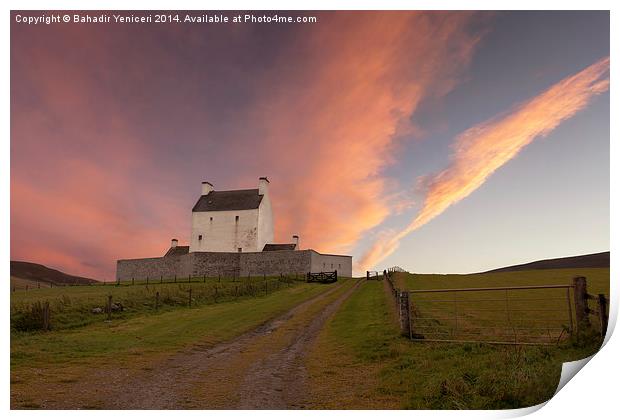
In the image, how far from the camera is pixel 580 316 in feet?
38.3

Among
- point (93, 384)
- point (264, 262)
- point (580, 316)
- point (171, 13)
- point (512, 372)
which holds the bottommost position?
point (93, 384)

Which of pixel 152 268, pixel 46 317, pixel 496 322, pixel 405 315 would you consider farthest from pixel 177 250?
pixel 405 315

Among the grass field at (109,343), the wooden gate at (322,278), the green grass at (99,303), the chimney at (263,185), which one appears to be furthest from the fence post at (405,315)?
the chimney at (263,185)

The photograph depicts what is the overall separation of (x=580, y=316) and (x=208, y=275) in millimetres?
53663

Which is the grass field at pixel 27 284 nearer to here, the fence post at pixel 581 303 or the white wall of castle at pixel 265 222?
the white wall of castle at pixel 265 222

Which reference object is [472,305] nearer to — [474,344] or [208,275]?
[474,344]

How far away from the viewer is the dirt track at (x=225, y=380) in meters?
9.21

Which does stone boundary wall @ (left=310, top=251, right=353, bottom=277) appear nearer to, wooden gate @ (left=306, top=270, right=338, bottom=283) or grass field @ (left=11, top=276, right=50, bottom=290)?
wooden gate @ (left=306, top=270, right=338, bottom=283)

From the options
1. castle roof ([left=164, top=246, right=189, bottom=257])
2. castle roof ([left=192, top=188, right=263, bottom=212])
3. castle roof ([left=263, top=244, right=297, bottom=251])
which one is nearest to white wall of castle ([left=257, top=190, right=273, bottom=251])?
castle roof ([left=263, top=244, right=297, bottom=251])

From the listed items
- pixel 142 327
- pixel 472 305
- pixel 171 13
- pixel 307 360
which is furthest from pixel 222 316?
pixel 171 13

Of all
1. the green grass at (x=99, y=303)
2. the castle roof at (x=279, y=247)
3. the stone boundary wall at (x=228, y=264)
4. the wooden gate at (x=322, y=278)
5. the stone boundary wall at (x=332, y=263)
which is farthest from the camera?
the castle roof at (x=279, y=247)

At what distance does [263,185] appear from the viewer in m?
73.8

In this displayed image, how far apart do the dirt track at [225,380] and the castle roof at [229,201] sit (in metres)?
55.4
